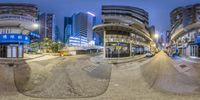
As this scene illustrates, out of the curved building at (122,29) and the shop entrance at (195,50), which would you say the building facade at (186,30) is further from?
the curved building at (122,29)

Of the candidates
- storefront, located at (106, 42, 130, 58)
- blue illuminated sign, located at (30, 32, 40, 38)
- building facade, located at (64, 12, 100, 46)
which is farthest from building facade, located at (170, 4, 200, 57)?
blue illuminated sign, located at (30, 32, 40, 38)

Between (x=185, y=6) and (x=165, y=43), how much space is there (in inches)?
19.6

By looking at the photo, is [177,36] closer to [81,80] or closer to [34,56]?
[81,80]

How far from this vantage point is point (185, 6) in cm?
→ 215

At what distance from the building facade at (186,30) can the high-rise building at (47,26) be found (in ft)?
4.67

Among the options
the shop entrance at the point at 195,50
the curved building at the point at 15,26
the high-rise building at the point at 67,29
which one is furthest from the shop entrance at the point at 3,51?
the shop entrance at the point at 195,50

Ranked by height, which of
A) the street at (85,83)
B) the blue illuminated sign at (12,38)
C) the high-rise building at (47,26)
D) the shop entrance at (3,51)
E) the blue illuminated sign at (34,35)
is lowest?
the street at (85,83)

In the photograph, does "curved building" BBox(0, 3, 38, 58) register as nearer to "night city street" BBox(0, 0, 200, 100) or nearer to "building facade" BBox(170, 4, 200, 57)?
"night city street" BBox(0, 0, 200, 100)

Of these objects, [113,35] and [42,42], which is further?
[42,42]

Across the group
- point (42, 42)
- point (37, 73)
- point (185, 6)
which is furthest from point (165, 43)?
point (37, 73)

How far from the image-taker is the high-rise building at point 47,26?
2141 millimetres

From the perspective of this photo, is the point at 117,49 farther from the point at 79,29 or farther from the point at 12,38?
the point at 12,38

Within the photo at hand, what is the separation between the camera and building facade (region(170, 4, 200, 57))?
7.07 ft

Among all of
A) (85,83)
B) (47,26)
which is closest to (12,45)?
(47,26)
